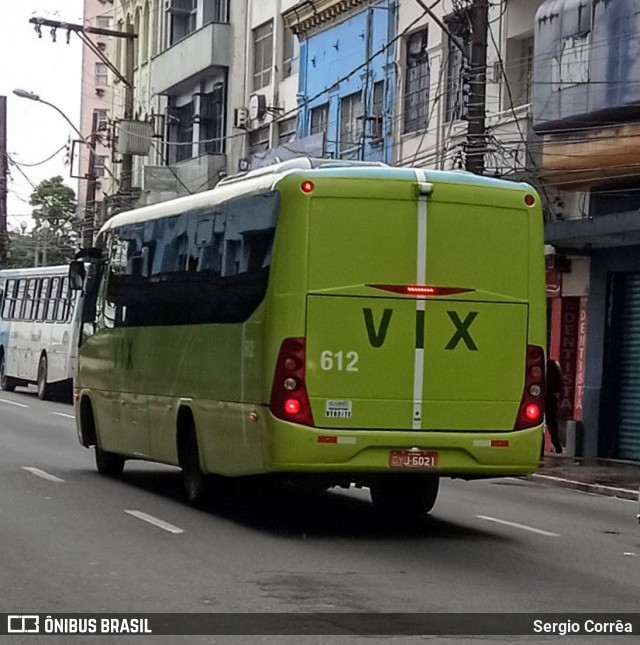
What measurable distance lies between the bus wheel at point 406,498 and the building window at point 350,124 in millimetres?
20610

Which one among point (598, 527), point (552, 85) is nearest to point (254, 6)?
point (552, 85)

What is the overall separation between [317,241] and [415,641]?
5324mm

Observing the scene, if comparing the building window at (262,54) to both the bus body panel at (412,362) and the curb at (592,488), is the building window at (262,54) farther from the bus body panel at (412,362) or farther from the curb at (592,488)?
the bus body panel at (412,362)

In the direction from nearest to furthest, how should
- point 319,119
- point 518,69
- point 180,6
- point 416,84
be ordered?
point 518,69 < point 416,84 < point 319,119 < point 180,6

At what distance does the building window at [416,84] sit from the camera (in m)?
32.9

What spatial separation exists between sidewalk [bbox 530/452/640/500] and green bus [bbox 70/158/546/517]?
279 inches

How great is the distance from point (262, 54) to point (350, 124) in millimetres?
8186

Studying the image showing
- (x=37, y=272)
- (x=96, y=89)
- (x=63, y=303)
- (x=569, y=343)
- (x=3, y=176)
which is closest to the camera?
(x=569, y=343)

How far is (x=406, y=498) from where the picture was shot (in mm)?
15750

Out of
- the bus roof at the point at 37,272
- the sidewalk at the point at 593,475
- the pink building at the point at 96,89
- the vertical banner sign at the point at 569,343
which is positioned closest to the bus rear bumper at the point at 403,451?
the sidewalk at the point at 593,475

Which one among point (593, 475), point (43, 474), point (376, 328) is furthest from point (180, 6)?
point (376, 328)

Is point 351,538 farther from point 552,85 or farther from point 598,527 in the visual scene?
point 552,85

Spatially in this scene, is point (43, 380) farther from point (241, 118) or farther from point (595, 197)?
point (595, 197)

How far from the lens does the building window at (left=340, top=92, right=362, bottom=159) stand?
119ft
